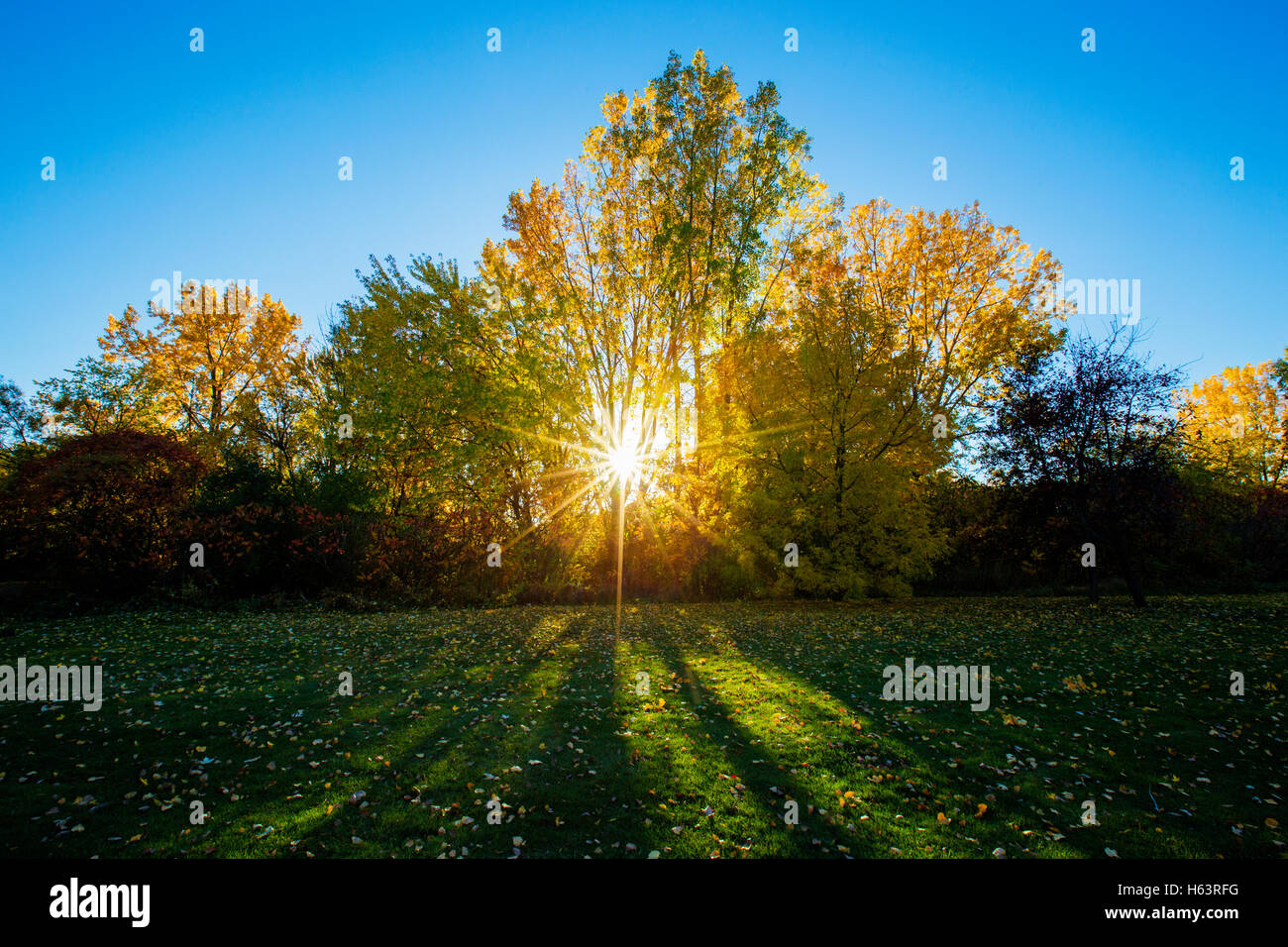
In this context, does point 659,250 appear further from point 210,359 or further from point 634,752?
point 210,359

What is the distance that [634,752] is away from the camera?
6.14 meters

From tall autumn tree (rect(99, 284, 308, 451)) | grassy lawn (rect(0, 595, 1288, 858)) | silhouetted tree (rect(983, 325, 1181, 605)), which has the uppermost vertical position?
tall autumn tree (rect(99, 284, 308, 451))

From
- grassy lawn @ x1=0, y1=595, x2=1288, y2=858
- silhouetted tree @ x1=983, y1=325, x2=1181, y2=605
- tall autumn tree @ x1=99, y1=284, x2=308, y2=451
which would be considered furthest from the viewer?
tall autumn tree @ x1=99, y1=284, x2=308, y2=451

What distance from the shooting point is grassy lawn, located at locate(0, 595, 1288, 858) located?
4441 millimetres

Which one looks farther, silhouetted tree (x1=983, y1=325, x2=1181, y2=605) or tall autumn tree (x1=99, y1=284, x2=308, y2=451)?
tall autumn tree (x1=99, y1=284, x2=308, y2=451)

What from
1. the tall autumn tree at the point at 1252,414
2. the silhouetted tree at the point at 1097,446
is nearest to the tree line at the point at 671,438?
the silhouetted tree at the point at 1097,446

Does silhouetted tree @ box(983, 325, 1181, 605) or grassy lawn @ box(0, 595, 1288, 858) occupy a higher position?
silhouetted tree @ box(983, 325, 1181, 605)

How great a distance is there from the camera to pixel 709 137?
21312mm

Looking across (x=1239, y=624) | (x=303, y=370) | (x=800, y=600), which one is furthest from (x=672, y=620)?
(x=303, y=370)

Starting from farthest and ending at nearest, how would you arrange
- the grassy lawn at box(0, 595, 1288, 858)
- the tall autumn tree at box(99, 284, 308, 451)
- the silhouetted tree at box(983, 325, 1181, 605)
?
1. the tall autumn tree at box(99, 284, 308, 451)
2. the silhouetted tree at box(983, 325, 1181, 605)
3. the grassy lawn at box(0, 595, 1288, 858)

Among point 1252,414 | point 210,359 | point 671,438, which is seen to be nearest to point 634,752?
point 671,438

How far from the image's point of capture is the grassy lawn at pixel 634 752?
4.44 meters

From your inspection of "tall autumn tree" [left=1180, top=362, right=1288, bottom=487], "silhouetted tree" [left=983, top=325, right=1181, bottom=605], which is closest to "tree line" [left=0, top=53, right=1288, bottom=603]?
"silhouetted tree" [left=983, top=325, right=1181, bottom=605]

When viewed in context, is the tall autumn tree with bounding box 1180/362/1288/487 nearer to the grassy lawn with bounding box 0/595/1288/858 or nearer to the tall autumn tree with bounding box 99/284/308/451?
the grassy lawn with bounding box 0/595/1288/858
